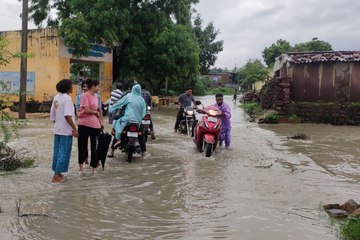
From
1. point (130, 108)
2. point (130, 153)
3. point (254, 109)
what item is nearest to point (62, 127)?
point (130, 108)

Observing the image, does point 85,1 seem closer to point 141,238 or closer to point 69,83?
point 69,83

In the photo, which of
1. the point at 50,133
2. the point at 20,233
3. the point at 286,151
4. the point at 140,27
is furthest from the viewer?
the point at 140,27

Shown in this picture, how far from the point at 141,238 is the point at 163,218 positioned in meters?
0.69

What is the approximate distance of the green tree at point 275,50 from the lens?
64.1m

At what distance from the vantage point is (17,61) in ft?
71.3

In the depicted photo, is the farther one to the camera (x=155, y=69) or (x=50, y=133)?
(x=155, y=69)

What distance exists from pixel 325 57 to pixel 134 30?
Answer: 10268 millimetres

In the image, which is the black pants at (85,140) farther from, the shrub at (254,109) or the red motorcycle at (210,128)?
the shrub at (254,109)

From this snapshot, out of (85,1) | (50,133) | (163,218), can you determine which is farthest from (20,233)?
(85,1)

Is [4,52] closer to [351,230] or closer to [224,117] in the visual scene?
[224,117]

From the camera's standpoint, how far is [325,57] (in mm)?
18172

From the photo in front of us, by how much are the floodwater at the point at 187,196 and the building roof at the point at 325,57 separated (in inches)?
329

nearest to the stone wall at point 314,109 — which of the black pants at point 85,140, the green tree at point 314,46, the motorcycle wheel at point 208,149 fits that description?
the motorcycle wheel at point 208,149

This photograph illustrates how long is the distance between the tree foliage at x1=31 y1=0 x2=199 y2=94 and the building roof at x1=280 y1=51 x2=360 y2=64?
24.9 ft
